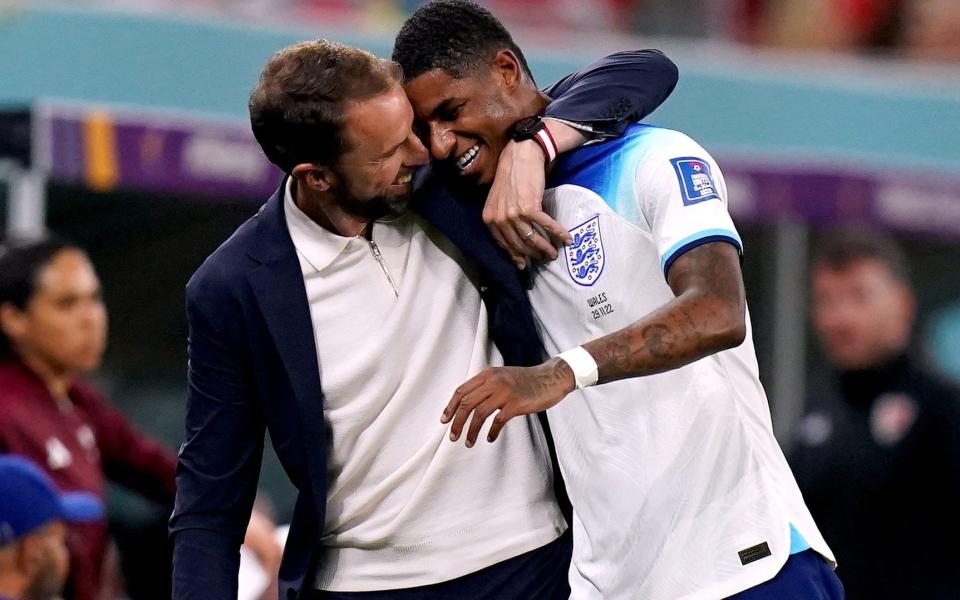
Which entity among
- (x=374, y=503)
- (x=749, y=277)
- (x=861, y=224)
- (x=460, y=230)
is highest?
(x=460, y=230)

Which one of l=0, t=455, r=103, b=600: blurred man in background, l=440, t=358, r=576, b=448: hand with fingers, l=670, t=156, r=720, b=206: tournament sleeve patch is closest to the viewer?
l=440, t=358, r=576, b=448: hand with fingers

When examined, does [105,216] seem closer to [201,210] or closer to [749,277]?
[201,210]

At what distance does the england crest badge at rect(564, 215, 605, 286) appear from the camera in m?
2.95

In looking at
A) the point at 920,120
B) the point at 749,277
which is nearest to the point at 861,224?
the point at 749,277

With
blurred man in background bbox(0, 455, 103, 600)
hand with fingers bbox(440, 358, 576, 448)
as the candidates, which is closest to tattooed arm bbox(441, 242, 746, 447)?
hand with fingers bbox(440, 358, 576, 448)

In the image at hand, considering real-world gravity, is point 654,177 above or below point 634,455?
above

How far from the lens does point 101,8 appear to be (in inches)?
329

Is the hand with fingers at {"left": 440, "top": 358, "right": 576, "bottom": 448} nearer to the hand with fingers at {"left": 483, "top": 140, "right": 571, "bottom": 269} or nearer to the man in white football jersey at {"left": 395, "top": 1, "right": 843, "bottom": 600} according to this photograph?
the man in white football jersey at {"left": 395, "top": 1, "right": 843, "bottom": 600}

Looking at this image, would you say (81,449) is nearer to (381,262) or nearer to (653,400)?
(381,262)

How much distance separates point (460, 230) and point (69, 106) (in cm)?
300

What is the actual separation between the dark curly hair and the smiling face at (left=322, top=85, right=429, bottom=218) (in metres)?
0.12

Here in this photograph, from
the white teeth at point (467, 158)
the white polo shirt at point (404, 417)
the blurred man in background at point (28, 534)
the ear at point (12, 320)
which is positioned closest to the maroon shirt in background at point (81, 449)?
the ear at point (12, 320)

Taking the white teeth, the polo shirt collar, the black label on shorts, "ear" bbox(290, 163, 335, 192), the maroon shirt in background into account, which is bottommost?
the maroon shirt in background

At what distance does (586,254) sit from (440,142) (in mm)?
371
